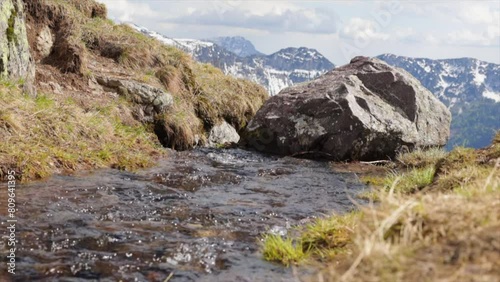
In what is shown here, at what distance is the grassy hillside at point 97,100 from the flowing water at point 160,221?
942mm

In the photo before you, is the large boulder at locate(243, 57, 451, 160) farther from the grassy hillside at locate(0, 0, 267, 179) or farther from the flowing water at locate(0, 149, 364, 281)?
the flowing water at locate(0, 149, 364, 281)

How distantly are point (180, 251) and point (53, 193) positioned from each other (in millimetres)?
3581

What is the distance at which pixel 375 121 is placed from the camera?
18.0m

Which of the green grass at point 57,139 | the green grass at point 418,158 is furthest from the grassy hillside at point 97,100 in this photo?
the green grass at point 418,158

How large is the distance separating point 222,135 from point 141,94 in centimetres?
431

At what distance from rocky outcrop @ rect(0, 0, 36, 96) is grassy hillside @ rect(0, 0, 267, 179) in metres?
0.57

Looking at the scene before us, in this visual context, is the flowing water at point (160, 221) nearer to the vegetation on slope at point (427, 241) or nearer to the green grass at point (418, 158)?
the vegetation on slope at point (427, 241)

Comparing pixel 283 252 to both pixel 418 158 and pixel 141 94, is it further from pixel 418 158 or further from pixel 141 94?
pixel 141 94

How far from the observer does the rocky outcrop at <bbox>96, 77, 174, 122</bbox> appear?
16.9m

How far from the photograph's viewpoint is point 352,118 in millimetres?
17625

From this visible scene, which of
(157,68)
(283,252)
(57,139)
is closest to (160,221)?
(283,252)

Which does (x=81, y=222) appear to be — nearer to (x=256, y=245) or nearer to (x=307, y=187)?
(x=256, y=245)

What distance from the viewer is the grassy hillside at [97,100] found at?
1052 centimetres

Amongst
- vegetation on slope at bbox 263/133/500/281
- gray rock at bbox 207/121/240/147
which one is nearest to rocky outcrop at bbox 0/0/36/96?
gray rock at bbox 207/121/240/147
